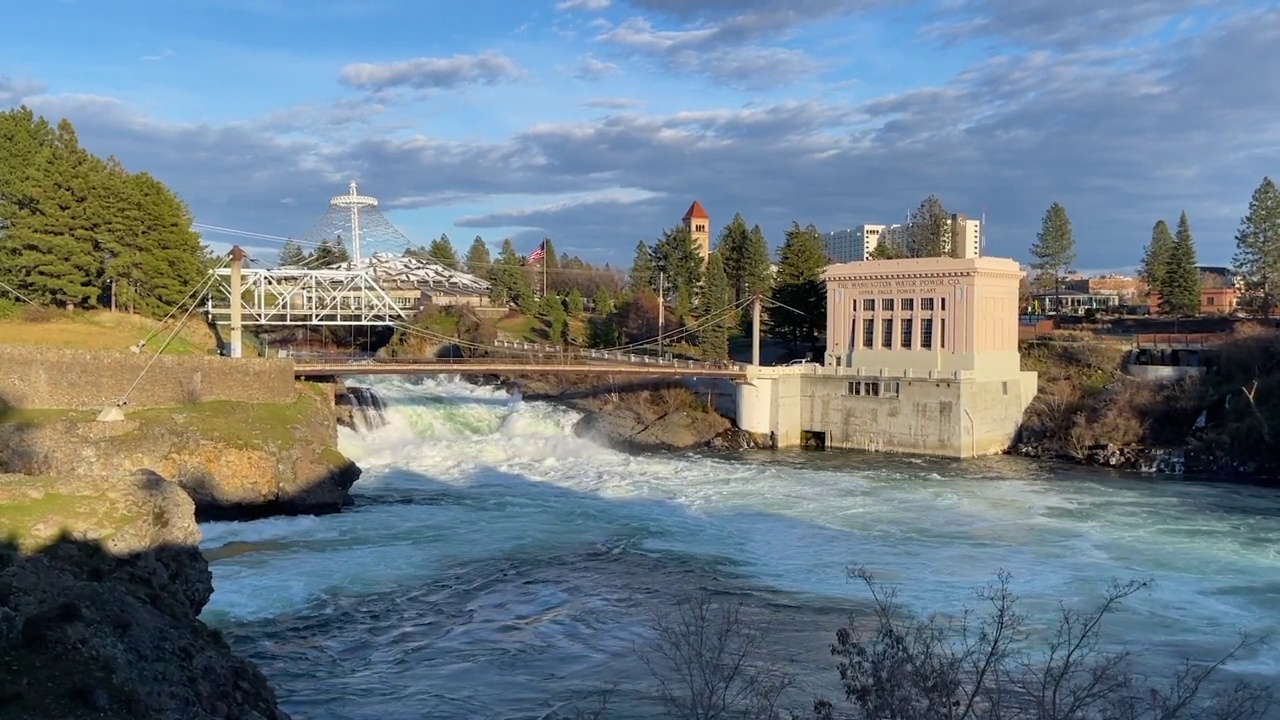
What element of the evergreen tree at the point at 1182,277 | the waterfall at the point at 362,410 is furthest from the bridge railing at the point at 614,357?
the evergreen tree at the point at 1182,277

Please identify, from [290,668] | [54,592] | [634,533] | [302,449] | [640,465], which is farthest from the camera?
[640,465]

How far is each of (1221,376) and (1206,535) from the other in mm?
20208

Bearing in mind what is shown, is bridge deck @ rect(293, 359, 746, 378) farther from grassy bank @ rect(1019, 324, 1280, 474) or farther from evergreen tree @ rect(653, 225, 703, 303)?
evergreen tree @ rect(653, 225, 703, 303)

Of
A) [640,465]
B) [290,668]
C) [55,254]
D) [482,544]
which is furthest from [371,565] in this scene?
[55,254]

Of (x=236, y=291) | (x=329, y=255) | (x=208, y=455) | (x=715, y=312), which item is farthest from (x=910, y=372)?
(x=329, y=255)

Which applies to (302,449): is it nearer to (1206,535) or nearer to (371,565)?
(371,565)

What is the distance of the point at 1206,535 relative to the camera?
27766 millimetres

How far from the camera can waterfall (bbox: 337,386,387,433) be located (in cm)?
4119

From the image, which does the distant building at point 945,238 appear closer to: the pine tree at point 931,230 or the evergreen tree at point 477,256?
the pine tree at point 931,230

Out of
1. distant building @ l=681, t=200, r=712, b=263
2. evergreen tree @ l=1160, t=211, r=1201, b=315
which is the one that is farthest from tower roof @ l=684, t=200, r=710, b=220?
evergreen tree @ l=1160, t=211, r=1201, b=315

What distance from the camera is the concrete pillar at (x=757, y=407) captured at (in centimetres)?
4803

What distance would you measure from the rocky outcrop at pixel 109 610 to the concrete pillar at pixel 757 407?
114 ft

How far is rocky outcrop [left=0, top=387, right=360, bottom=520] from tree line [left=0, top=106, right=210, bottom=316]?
14623 millimetres

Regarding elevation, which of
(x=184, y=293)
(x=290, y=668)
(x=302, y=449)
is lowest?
(x=290, y=668)
